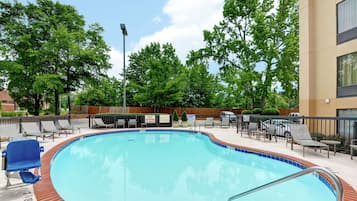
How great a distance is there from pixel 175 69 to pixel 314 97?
20076 mm

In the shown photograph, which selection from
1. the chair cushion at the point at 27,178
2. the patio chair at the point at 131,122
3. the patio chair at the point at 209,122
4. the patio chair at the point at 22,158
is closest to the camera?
the chair cushion at the point at 27,178

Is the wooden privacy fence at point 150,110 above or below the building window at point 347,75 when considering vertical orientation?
below

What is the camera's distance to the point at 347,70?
9.20 meters

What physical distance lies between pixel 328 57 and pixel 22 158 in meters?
11.6

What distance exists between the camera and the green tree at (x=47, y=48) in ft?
57.4

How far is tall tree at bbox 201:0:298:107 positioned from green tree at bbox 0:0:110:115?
11.5 metres

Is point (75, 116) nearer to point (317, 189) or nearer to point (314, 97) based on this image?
point (314, 97)

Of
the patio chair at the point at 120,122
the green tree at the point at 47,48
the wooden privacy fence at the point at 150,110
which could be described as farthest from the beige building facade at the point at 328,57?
the wooden privacy fence at the point at 150,110

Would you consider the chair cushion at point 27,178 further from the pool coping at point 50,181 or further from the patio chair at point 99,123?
the patio chair at point 99,123

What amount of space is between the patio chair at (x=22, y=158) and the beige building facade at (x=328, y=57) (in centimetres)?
1036

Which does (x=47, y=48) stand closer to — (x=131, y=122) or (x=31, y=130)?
(x=131, y=122)

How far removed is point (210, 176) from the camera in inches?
231

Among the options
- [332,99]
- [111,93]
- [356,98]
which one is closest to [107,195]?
[356,98]

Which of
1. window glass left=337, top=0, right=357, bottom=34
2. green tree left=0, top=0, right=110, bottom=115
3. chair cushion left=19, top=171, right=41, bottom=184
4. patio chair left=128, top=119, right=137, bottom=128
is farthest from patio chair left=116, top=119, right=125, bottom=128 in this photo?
window glass left=337, top=0, right=357, bottom=34
